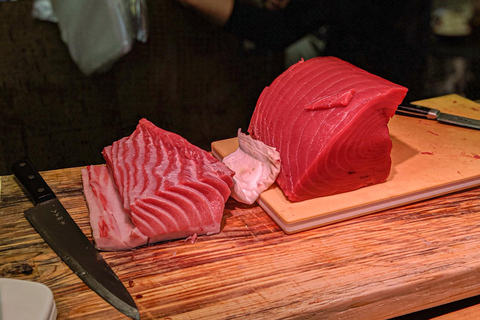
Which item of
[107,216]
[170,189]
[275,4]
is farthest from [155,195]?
[275,4]

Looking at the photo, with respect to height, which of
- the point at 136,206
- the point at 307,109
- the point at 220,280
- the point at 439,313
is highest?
the point at 307,109

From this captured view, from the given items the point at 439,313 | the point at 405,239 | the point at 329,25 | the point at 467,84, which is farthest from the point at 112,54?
the point at 467,84

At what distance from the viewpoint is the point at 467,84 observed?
2852mm

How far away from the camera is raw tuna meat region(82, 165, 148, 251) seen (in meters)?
1.49

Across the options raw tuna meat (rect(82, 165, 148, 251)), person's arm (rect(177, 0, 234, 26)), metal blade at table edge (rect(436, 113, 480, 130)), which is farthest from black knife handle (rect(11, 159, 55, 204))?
metal blade at table edge (rect(436, 113, 480, 130))

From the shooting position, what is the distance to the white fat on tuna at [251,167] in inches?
67.5

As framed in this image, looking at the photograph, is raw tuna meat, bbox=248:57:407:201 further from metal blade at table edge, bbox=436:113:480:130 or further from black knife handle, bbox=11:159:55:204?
black knife handle, bbox=11:159:55:204

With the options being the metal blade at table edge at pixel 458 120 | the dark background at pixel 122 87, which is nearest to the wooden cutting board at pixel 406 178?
the metal blade at table edge at pixel 458 120

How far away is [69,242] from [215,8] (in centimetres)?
Result: 124

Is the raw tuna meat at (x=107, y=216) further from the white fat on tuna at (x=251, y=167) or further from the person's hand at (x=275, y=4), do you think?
the person's hand at (x=275, y=4)

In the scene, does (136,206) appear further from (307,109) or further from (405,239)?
(405,239)

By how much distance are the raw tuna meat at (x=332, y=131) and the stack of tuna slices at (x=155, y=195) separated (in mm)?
254

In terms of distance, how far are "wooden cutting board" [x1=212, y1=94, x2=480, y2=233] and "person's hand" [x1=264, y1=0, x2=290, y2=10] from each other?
0.67 meters

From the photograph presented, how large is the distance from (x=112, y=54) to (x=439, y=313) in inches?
66.1
